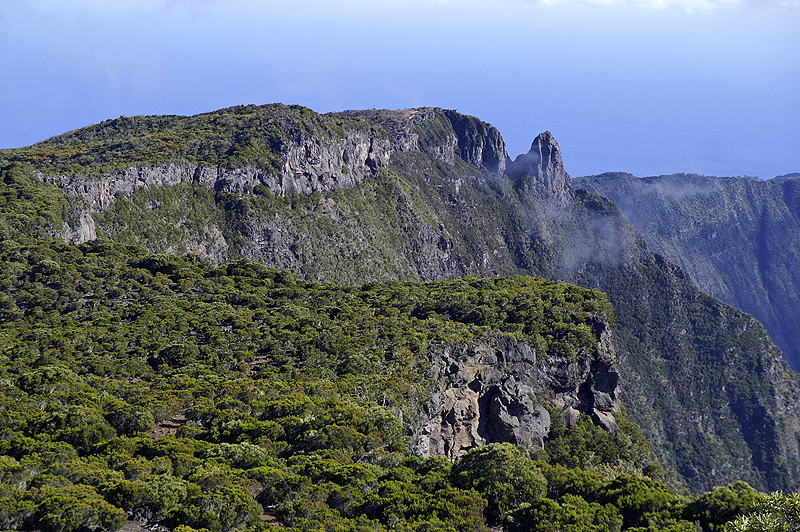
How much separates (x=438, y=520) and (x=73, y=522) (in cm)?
1929

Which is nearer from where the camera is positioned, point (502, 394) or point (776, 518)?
point (776, 518)

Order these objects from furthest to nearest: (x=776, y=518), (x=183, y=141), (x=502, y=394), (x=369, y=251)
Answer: (x=369, y=251) < (x=183, y=141) < (x=502, y=394) < (x=776, y=518)

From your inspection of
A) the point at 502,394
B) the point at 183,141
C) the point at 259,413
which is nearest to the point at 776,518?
the point at 502,394

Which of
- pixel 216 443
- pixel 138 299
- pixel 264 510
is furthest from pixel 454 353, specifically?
pixel 138 299

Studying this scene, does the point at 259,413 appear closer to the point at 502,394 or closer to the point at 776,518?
the point at 502,394

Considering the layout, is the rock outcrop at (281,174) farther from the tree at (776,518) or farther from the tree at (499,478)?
the tree at (776,518)

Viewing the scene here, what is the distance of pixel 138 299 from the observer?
251ft

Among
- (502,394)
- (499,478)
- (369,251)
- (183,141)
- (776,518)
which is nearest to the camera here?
(776,518)

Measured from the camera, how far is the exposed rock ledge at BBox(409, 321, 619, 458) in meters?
60.4

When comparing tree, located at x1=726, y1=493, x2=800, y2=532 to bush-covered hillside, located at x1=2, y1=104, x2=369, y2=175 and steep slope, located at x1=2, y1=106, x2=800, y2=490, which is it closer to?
steep slope, located at x1=2, y1=106, x2=800, y2=490

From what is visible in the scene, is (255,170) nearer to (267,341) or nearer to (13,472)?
(267,341)

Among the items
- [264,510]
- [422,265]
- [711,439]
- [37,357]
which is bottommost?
[711,439]

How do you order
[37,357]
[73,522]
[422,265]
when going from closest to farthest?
[73,522], [37,357], [422,265]

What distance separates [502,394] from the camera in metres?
64.1
